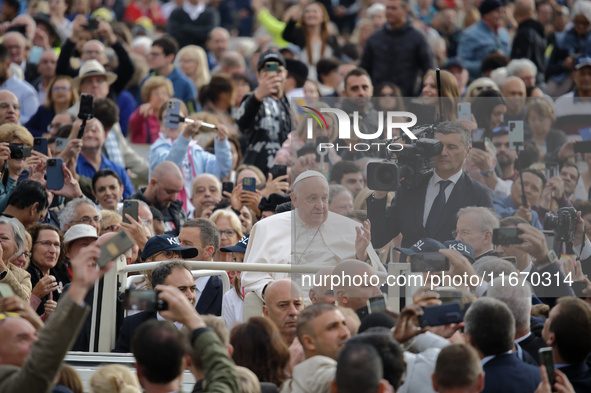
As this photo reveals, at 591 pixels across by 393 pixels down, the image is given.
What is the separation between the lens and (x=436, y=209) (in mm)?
6480

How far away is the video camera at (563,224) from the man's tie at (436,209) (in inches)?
30.1

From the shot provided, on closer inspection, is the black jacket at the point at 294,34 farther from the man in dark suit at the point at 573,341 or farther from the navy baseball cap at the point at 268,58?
the man in dark suit at the point at 573,341

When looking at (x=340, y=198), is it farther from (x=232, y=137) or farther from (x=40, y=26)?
(x=40, y=26)

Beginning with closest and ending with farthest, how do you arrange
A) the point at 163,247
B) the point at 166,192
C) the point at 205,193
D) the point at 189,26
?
the point at 163,247 < the point at 166,192 < the point at 205,193 < the point at 189,26

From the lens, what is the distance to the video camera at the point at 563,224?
6727 millimetres

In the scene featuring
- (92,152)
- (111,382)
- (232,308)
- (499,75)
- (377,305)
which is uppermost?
(499,75)

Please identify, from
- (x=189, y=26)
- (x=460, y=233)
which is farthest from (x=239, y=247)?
(x=189, y=26)

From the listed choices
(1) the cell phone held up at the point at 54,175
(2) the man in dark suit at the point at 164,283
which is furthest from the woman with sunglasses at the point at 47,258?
(2) the man in dark suit at the point at 164,283

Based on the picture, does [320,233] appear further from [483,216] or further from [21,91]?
[21,91]

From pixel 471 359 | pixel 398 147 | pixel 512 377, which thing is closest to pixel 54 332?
pixel 471 359

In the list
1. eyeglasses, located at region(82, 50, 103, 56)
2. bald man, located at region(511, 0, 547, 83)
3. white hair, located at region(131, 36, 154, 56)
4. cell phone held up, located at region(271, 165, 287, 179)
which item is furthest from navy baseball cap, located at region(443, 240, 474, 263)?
white hair, located at region(131, 36, 154, 56)

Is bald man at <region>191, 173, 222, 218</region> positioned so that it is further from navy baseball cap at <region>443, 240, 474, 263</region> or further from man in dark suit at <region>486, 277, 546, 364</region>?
man in dark suit at <region>486, 277, 546, 364</region>

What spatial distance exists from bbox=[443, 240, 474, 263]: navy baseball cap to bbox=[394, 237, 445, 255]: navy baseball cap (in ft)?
0.18

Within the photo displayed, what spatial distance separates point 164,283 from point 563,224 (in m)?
2.47
